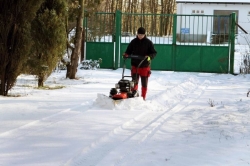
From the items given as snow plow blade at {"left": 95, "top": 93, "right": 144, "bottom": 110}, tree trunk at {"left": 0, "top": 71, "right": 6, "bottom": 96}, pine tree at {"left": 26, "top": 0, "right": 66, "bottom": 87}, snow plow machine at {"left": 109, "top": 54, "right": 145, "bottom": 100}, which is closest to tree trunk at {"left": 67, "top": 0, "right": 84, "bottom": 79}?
pine tree at {"left": 26, "top": 0, "right": 66, "bottom": 87}

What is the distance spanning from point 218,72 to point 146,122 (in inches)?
478

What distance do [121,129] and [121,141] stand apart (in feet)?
2.92

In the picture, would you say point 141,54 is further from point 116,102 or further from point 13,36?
point 13,36

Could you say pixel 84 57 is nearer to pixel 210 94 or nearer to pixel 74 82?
pixel 74 82

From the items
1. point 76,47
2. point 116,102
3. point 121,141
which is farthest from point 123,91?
point 76,47

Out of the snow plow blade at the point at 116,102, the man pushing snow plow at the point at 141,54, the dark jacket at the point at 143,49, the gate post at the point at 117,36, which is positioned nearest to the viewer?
the snow plow blade at the point at 116,102

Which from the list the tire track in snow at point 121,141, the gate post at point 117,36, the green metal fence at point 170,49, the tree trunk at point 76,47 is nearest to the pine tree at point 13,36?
the tire track in snow at point 121,141

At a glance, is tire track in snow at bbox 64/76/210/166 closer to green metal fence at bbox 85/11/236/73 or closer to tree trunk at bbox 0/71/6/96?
tree trunk at bbox 0/71/6/96

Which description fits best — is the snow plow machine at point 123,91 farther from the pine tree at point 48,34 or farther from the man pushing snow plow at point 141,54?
the pine tree at point 48,34

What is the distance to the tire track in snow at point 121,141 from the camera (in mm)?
5715

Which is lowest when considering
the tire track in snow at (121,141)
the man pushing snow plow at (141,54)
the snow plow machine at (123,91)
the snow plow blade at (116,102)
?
the tire track in snow at (121,141)

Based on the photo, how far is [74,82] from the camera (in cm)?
1524

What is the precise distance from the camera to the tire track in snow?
5.71 m

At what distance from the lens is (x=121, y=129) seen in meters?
7.62
